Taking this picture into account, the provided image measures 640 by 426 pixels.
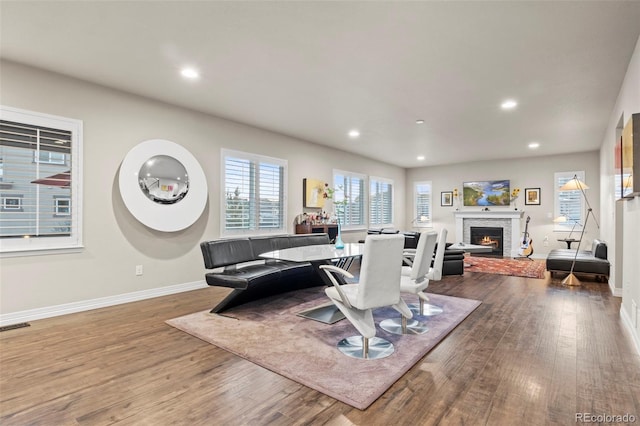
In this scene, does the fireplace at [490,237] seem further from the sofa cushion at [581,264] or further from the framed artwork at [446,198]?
the sofa cushion at [581,264]

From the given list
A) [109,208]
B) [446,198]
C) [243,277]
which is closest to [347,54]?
[243,277]

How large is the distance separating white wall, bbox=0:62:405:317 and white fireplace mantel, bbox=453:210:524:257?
7.21 metres

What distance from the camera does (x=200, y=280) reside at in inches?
204

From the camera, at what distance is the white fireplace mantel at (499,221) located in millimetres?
9102

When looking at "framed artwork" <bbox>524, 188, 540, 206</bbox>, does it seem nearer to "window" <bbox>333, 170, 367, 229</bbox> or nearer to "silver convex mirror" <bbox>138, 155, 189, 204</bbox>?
"window" <bbox>333, 170, 367, 229</bbox>

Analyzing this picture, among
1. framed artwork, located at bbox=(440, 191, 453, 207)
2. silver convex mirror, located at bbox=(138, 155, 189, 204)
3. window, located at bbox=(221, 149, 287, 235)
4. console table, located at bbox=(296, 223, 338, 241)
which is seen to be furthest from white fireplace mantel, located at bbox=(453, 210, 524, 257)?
silver convex mirror, located at bbox=(138, 155, 189, 204)

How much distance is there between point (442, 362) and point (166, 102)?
4.70m

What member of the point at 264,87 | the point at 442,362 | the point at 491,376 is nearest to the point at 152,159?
the point at 264,87

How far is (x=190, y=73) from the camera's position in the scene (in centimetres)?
379

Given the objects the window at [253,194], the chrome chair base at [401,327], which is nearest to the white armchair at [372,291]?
the chrome chair base at [401,327]

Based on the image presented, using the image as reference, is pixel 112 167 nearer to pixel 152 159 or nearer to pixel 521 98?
pixel 152 159

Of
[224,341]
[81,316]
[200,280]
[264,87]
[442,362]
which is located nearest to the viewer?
[442,362]

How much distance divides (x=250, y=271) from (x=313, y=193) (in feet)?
11.2

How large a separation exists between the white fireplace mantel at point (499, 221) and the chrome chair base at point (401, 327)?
7057 mm
